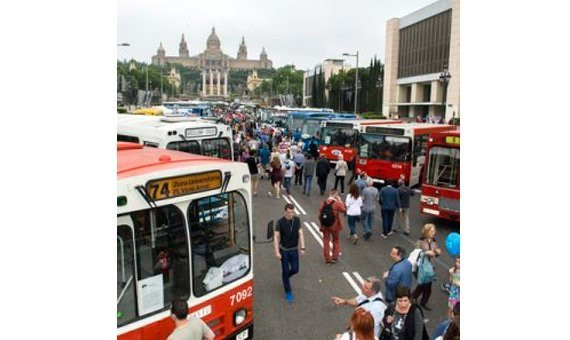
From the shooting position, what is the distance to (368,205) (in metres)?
12.4

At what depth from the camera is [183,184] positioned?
16.8ft

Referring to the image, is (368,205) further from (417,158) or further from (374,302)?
(417,158)

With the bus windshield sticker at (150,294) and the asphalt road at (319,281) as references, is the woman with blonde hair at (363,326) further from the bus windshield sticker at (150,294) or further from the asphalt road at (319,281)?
the asphalt road at (319,281)

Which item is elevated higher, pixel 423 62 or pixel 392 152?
pixel 423 62

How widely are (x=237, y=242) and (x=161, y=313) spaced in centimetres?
130

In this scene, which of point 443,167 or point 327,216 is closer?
point 327,216

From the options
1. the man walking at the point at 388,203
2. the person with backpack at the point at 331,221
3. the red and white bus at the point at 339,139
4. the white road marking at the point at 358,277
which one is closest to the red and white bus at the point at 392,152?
the red and white bus at the point at 339,139

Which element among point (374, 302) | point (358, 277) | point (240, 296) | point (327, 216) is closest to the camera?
point (374, 302)

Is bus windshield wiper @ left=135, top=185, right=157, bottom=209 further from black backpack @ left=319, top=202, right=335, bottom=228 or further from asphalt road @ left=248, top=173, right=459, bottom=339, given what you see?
black backpack @ left=319, top=202, right=335, bottom=228

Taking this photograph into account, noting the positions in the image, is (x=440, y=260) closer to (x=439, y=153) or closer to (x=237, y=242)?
(x=439, y=153)

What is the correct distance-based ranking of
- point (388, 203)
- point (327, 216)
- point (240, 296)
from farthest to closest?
point (388, 203), point (327, 216), point (240, 296)

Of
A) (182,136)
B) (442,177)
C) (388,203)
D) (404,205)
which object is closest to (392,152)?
(442,177)

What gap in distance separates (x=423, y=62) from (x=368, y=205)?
5779 cm
